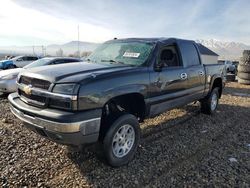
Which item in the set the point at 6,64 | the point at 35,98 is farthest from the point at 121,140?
the point at 6,64

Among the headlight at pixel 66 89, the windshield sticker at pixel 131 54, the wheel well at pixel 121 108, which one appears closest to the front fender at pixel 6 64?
the windshield sticker at pixel 131 54

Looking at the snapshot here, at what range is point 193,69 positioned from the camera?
231 inches

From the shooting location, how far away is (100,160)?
161 inches

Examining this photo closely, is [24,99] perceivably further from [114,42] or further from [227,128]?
[227,128]

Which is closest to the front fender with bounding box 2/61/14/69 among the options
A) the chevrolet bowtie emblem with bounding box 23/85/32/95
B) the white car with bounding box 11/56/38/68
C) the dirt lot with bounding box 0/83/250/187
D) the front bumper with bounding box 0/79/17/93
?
the white car with bounding box 11/56/38/68

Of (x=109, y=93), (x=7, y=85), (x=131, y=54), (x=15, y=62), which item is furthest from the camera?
(x=15, y=62)

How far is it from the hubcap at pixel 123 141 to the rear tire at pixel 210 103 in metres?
3.69

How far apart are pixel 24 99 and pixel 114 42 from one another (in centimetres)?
236

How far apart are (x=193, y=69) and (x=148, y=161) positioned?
261 cm

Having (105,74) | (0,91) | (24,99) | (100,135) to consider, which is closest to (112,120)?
(100,135)

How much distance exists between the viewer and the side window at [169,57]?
491 cm

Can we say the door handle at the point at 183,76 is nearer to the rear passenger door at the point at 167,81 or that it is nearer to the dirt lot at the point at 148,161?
the rear passenger door at the point at 167,81

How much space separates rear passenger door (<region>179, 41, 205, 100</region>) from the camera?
5711 millimetres

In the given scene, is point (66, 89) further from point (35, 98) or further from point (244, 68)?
point (244, 68)
